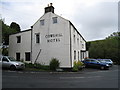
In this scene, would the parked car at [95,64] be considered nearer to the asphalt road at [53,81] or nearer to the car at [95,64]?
the car at [95,64]

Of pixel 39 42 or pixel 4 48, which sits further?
pixel 4 48

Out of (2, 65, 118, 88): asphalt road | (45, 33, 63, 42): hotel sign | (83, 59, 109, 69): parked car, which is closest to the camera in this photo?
(2, 65, 118, 88): asphalt road

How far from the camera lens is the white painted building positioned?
19750mm

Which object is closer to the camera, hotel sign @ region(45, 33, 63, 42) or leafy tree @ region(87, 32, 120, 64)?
hotel sign @ region(45, 33, 63, 42)

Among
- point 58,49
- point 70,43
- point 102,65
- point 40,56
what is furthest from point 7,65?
point 102,65

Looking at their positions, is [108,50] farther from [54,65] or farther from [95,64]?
[54,65]

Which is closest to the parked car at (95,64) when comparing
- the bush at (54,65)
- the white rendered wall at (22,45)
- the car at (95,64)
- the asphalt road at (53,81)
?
the car at (95,64)

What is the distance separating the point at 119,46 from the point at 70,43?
2289 centimetres

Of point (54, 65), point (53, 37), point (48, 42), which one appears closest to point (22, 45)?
point (48, 42)

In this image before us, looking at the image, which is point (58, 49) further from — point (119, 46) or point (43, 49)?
point (119, 46)

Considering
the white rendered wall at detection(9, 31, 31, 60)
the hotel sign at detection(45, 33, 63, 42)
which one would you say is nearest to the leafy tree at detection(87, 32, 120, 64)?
the hotel sign at detection(45, 33, 63, 42)

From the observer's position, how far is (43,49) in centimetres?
2119

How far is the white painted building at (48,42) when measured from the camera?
19.8 meters

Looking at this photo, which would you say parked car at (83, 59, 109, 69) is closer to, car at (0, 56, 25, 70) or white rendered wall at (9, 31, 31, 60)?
white rendered wall at (9, 31, 31, 60)
